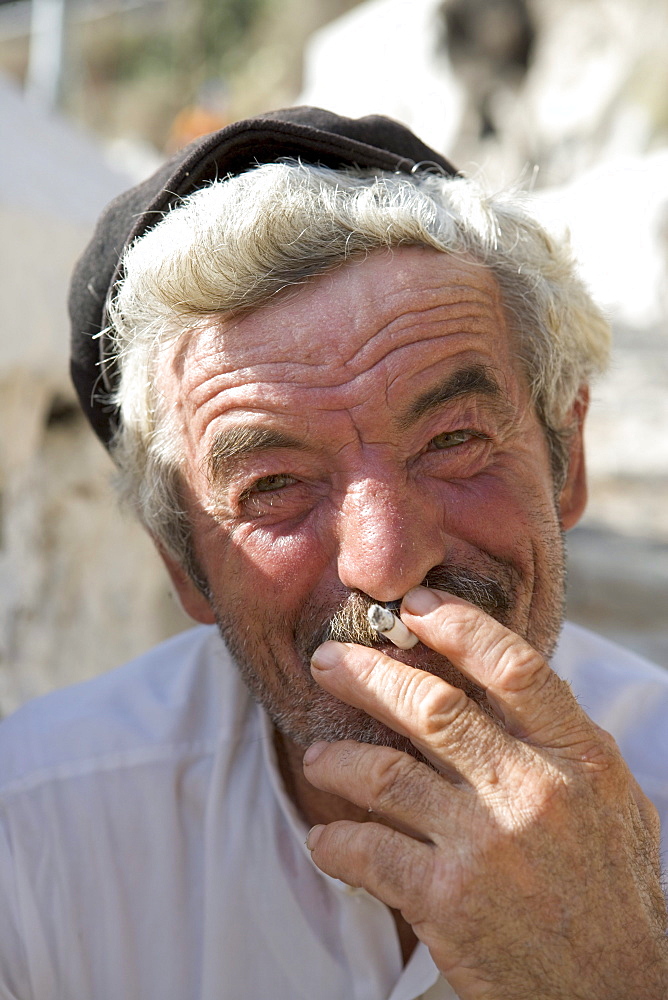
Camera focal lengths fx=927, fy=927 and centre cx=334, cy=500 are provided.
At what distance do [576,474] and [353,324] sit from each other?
2.85ft

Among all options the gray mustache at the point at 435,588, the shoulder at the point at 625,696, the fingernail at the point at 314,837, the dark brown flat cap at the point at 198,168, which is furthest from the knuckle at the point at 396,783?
the dark brown flat cap at the point at 198,168

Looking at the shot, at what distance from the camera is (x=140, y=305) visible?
2.13 meters

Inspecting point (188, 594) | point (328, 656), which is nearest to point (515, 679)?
point (328, 656)

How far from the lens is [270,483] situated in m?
2.01

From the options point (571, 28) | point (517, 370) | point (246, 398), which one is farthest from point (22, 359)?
point (571, 28)

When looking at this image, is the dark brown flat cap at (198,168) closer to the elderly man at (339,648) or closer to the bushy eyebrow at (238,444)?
the elderly man at (339,648)

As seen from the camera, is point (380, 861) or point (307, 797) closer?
point (380, 861)

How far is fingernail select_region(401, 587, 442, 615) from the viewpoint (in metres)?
1.69

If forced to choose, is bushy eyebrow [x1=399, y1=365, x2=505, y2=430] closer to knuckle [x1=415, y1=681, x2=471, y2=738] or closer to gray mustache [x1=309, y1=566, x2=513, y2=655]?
gray mustache [x1=309, y1=566, x2=513, y2=655]

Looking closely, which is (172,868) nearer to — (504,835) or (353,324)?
(504,835)

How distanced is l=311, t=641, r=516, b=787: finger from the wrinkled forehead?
0.60m

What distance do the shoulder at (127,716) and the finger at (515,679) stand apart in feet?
2.91

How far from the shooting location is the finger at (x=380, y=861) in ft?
5.08

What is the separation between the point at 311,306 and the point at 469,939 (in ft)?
4.03
